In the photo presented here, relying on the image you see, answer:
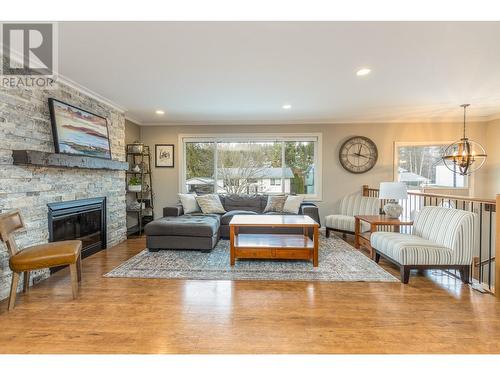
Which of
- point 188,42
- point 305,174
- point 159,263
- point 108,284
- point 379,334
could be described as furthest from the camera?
point 305,174

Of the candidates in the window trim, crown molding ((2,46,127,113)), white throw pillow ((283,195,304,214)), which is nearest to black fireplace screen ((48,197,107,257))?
crown molding ((2,46,127,113))

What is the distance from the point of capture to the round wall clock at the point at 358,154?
5.52 m

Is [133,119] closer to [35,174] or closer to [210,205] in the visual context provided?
[210,205]

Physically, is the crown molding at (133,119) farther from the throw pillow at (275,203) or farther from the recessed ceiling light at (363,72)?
the recessed ceiling light at (363,72)

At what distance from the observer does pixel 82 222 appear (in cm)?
376

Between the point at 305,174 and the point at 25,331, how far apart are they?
5017 millimetres

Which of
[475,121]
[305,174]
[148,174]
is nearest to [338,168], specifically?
[305,174]

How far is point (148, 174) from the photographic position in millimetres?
Answer: 5680

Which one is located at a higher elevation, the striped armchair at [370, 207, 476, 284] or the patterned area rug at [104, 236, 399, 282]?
the striped armchair at [370, 207, 476, 284]

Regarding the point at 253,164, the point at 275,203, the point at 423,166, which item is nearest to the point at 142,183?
the point at 253,164

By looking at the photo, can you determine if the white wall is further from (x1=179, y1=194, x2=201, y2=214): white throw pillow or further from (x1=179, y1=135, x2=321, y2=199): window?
(x1=179, y1=194, x2=201, y2=214): white throw pillow

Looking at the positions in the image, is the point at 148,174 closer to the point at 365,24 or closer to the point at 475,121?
the point at 365,24

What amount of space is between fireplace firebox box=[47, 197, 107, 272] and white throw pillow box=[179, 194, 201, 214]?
4.54 ft

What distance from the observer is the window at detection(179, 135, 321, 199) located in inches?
225
